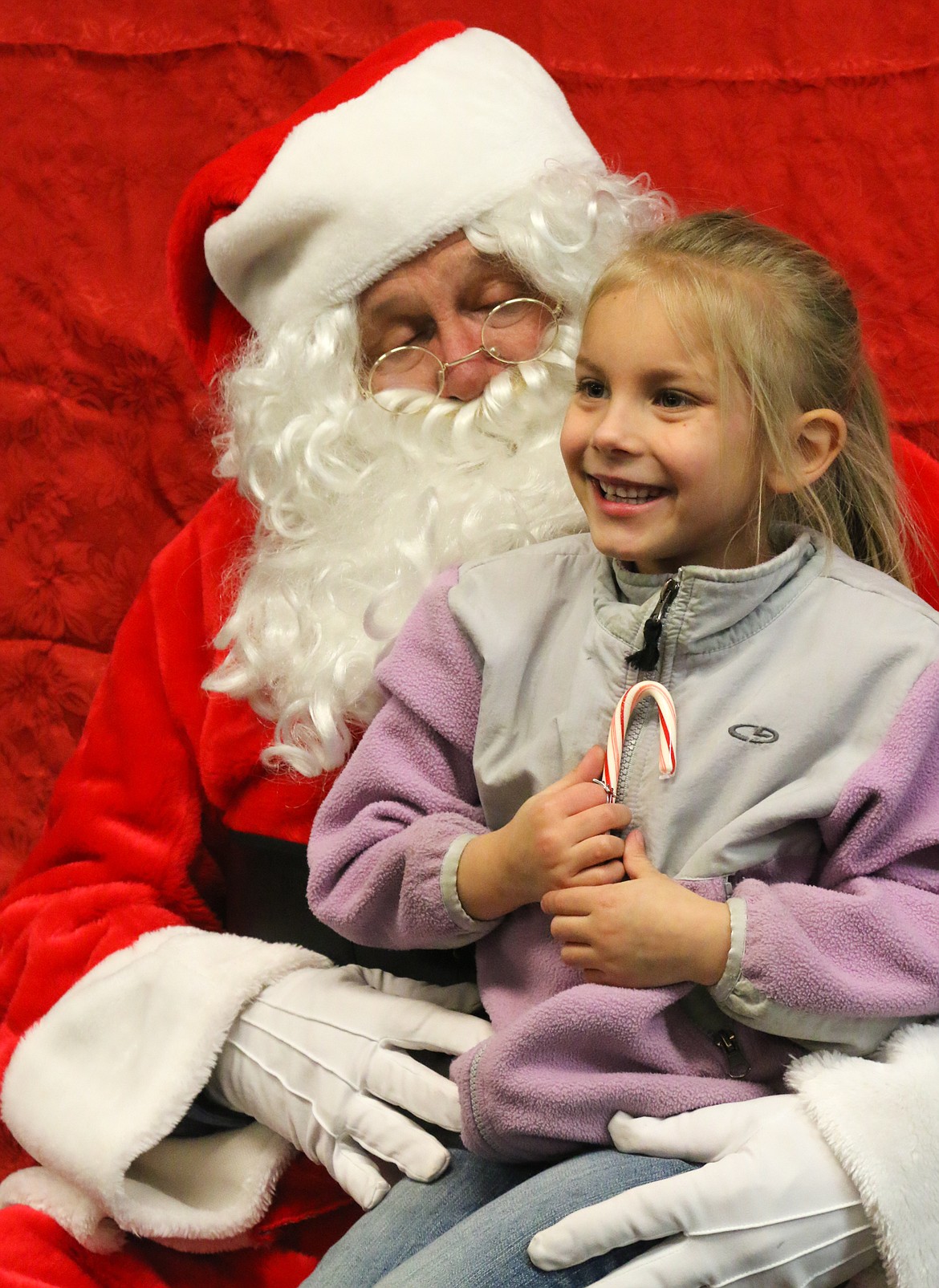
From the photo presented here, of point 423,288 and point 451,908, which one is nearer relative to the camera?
point 451,908

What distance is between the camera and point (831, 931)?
1.17m

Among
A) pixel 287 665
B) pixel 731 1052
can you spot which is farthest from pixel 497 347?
pixel 731 1052

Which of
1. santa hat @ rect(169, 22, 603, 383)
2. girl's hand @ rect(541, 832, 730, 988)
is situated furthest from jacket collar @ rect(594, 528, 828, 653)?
santa hat @ rect(169, 22, 603, 383)

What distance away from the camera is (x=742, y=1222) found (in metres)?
1.15

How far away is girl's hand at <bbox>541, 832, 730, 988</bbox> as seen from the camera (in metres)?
1.17

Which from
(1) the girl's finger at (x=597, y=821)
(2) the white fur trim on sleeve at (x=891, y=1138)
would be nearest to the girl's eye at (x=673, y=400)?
(1) the girl's finger at (x=597, y=821)

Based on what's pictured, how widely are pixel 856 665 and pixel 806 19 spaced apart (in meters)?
1.30

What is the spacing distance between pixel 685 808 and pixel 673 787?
0.02 metres

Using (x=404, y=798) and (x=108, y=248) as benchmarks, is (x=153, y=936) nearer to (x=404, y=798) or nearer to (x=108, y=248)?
(x=404, y=798)

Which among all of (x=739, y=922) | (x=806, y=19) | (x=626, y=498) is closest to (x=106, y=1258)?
(x=739, y=922)

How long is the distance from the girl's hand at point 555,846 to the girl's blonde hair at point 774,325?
0.34 m

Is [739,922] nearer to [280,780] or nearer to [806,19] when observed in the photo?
[280,780]

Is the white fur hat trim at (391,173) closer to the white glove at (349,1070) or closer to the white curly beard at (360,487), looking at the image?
the white curly beard at (360,487)

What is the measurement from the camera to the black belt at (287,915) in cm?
155
